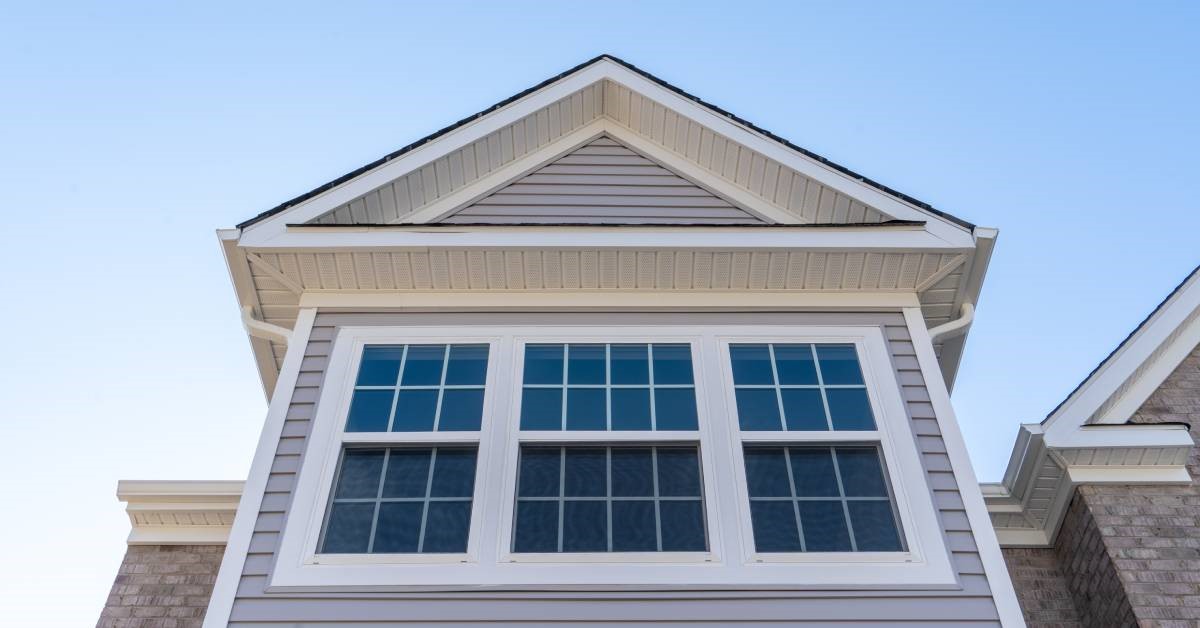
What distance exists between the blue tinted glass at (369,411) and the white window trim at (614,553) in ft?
0.22

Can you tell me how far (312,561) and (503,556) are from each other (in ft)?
3.40

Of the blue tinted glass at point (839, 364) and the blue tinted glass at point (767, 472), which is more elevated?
the blue tinted glass at point (839, 364)

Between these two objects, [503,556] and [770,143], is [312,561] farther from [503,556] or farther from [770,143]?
[770,143]

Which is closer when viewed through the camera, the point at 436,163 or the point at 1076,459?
the point at 1076,459

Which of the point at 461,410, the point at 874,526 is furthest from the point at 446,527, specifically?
the point at 874,526

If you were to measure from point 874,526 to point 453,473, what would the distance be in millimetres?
2444

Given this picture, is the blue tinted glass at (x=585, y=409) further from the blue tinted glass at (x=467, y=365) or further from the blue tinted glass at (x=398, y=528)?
the blue tinted glass at (x=398, y=528)

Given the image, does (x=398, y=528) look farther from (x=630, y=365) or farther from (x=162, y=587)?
(x=162, y=587)

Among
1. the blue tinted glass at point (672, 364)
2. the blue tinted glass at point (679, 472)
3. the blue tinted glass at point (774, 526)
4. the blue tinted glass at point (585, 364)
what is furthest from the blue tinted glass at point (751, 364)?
the blue tinted glass at point (774, 526)

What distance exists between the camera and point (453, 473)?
19.5 ft

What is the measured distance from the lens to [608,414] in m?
6.27

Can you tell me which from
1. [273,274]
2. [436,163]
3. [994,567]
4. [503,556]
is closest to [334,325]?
[273,274]

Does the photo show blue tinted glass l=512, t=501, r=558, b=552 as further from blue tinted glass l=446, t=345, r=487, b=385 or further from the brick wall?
the brick wall

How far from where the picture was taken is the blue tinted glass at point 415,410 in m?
6.20
